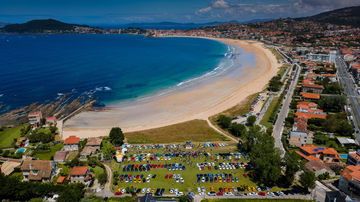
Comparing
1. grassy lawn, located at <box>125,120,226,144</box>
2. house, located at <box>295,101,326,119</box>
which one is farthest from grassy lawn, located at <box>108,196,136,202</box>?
house, located at <box>295,101,326,119</box>

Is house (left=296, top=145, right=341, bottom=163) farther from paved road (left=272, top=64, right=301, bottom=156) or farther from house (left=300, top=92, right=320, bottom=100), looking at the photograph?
house (left=300, top=92, right=320, bottom=100)

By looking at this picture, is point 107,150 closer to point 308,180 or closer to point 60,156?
point 60,156

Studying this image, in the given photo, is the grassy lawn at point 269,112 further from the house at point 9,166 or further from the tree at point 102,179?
the house at point 9,166

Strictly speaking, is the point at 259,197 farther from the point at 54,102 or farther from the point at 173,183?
the point at 54,102

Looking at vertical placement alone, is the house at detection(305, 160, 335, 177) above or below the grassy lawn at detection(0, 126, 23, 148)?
above

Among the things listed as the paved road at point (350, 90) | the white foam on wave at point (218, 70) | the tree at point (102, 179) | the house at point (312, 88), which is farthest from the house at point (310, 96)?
the tree at point (102, 179)

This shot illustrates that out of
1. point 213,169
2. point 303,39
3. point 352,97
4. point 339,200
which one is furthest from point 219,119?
point 303,39

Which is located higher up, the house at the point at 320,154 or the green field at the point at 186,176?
the house at the point at 320,154
